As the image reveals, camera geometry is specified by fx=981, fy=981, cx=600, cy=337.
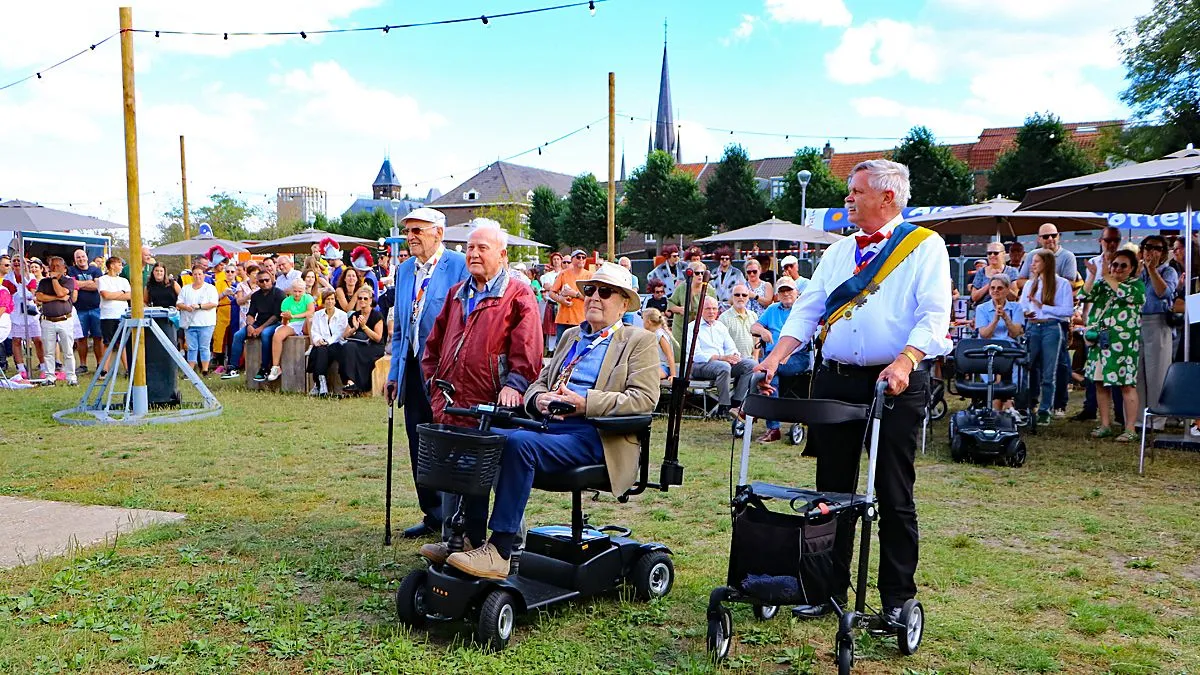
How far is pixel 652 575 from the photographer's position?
180 inches

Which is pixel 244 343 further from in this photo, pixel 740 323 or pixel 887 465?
pixel 887 465

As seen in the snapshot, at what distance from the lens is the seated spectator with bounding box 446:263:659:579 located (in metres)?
4.13

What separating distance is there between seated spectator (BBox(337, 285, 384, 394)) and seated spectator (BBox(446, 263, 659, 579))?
8518mm

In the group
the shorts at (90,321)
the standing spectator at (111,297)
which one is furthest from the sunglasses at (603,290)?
the shorts at (90,321)

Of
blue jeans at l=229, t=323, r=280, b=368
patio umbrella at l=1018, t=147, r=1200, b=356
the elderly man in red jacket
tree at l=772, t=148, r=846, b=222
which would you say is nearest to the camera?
the elderly man in red jacket

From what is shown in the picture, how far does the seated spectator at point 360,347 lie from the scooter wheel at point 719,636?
9627 millimetres

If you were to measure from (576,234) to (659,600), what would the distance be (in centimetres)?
5659

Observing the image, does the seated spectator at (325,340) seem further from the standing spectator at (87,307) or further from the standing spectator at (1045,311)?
the standing spectator at (1045,311)

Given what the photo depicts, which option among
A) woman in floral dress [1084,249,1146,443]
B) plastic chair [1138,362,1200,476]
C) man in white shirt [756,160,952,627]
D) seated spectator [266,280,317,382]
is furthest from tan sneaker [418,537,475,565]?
seated spectator [266,280,317,382]

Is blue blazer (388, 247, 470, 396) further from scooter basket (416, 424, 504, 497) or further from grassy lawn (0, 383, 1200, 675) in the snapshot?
scooter basket (416, 424, 504, 497)

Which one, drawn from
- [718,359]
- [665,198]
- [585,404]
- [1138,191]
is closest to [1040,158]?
[665,198]

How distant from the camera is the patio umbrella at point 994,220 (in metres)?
13.3

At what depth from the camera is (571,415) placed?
4.29m

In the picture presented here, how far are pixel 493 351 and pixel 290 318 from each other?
31.6 ft
